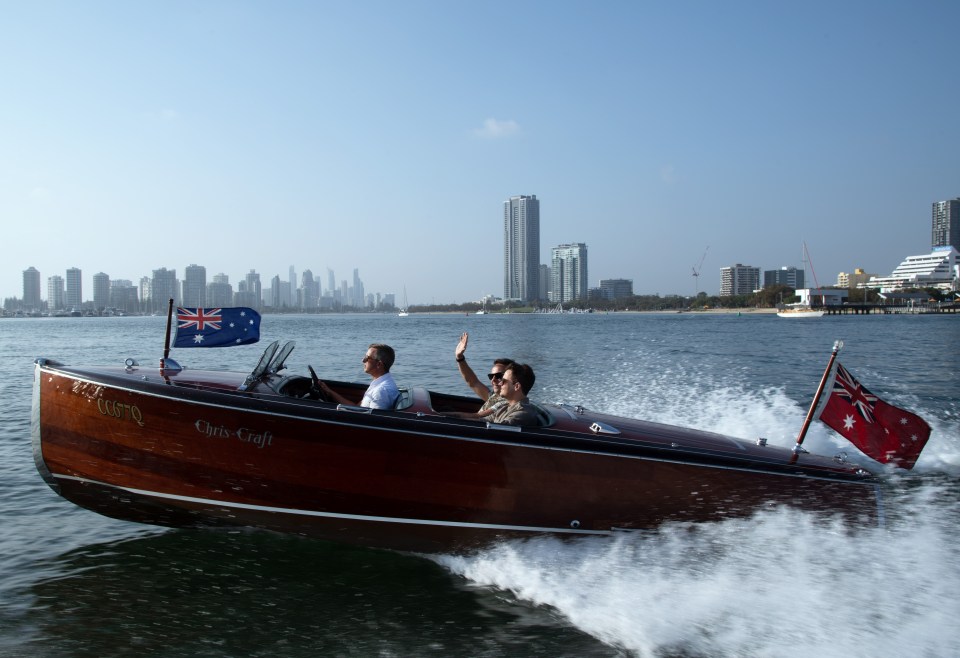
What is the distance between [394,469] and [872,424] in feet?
12.5

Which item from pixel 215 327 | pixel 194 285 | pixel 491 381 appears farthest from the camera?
pixel 194 285

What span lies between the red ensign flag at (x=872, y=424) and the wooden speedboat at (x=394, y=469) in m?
0.32

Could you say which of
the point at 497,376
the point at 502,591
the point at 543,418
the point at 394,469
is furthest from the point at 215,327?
the point at 502,591

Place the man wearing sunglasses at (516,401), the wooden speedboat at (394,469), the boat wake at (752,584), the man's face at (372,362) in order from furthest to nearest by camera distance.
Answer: the man's face at (372,362)
the man wearing sunglasses at (516,401)
the wooden speedboat at (394,469)
the boat wake at (752,584)

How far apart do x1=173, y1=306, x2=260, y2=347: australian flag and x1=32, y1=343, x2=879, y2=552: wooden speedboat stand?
2.87 ft

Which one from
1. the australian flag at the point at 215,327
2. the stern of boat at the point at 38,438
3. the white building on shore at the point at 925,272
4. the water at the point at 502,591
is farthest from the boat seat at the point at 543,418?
the white building on shore at the point at 925,272

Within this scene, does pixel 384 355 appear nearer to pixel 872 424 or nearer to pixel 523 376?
pixel 523 376

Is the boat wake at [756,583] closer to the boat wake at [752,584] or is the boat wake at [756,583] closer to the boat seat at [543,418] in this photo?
the boat wake at [752,584]

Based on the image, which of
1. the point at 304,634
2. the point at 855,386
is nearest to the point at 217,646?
the point at 304,634

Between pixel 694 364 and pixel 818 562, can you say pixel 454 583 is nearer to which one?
pixel 818 562

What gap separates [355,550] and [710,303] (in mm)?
164887

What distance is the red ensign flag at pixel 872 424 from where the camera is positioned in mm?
5512

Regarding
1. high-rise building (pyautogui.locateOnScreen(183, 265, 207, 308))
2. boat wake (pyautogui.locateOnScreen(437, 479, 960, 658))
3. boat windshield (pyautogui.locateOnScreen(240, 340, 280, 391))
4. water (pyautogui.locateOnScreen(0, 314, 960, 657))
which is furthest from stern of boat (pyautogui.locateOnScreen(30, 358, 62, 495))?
high-rise building (pyautogui.locateOnScreen(183, 265, 207, 308))

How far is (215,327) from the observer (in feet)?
21.3
